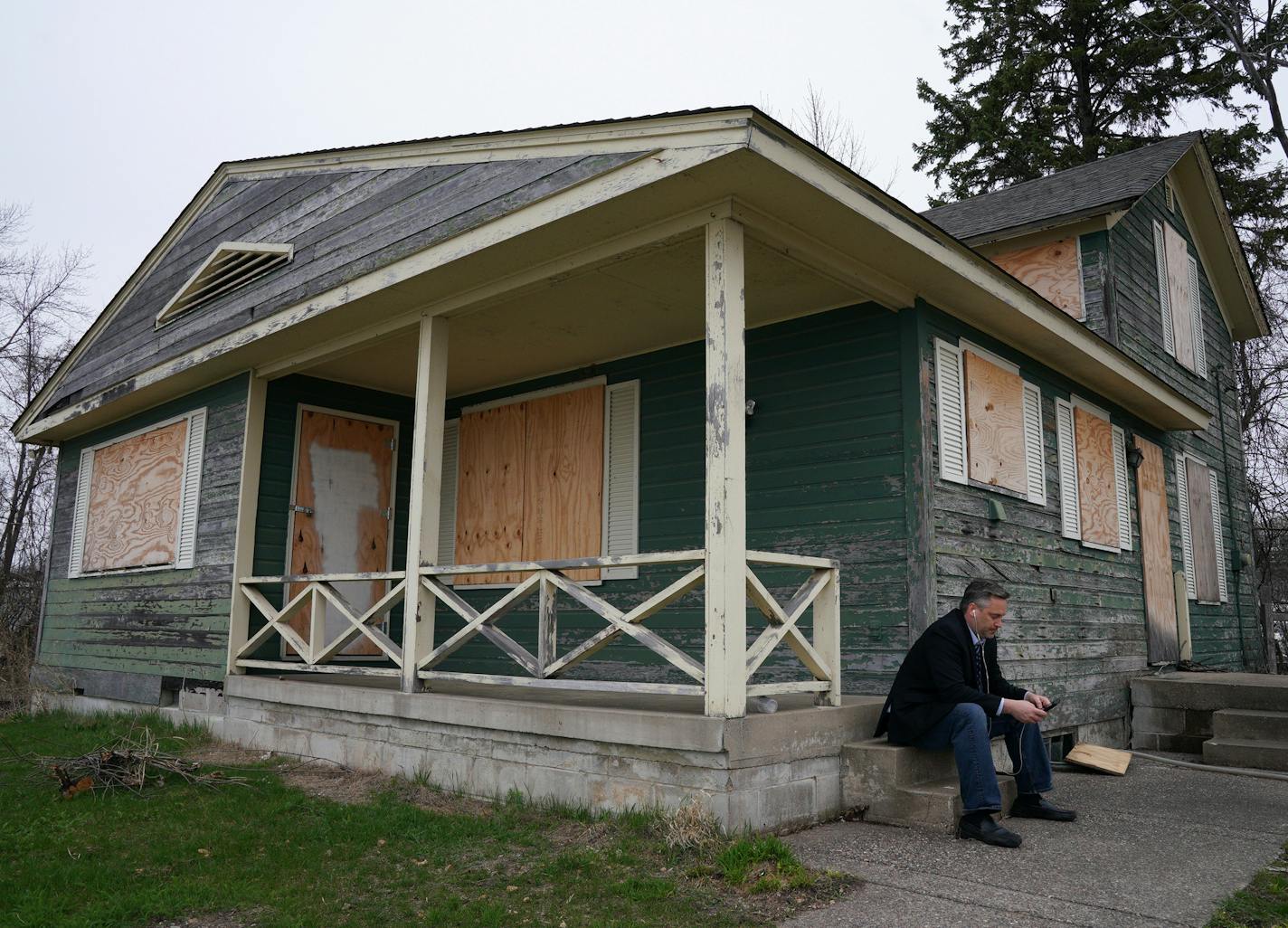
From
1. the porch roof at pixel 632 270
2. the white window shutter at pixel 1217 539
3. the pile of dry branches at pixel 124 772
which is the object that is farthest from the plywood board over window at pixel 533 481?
the white window shutter at pixel 1217 539

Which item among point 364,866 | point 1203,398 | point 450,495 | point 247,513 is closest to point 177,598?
point 247,513

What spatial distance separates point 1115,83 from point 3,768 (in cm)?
2402

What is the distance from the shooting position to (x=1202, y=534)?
11.5m

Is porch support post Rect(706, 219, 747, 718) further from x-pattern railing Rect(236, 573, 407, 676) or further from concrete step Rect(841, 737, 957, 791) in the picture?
x-pattern railing Rect(236, 573, 407, 676)

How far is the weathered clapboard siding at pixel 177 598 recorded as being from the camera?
8266mm

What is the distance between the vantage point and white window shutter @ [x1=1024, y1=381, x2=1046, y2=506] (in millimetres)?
7574

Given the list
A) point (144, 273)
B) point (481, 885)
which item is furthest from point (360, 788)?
point (144, 273)

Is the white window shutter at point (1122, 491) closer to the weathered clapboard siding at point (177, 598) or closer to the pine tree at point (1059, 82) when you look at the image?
the weathered clapboard siding at point (177, 598)

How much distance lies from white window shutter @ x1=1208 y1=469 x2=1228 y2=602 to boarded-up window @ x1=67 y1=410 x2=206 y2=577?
1109 centimetres

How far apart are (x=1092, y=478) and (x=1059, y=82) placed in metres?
→ 17.6

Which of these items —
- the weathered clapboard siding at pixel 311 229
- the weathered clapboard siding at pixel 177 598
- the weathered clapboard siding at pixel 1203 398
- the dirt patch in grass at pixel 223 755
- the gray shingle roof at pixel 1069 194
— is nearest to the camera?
the weathered clapboard siding at pixel 311 229

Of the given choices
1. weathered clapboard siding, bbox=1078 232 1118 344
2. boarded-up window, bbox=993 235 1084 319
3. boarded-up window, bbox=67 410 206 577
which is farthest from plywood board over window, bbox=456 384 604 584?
weathered clapboard siding, bbox=1078 232 1118 344

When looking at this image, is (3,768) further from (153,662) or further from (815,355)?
(815,355)

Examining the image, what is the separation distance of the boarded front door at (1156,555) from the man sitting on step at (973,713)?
194 inches
